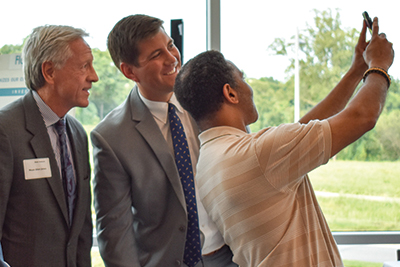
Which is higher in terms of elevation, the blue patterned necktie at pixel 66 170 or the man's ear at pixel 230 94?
the man's ear at pixel 230 94

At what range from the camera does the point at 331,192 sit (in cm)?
301

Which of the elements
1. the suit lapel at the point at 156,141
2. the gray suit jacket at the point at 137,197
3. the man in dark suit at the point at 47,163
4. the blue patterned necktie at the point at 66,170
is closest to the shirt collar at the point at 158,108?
the suit lapel at the point at 156,141

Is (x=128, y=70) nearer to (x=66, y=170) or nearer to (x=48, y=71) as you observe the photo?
(x=48, y=71)

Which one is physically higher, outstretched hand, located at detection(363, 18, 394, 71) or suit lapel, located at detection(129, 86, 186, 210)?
outstretched hand, located at detection(363, 18, 394, 71)

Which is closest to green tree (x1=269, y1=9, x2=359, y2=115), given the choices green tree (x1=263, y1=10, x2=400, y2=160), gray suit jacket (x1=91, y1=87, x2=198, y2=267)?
green tree (x1=263, y1=10, x2=400, y2=160)

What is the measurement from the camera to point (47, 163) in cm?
165

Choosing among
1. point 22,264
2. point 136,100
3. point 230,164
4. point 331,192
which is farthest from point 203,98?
point 331,192

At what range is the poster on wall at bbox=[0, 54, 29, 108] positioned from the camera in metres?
2.58

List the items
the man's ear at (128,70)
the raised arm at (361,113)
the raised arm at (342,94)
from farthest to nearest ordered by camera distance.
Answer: the man's ear at (128,70) < the raised arm at (342,94) < the raised arm at (361,113)

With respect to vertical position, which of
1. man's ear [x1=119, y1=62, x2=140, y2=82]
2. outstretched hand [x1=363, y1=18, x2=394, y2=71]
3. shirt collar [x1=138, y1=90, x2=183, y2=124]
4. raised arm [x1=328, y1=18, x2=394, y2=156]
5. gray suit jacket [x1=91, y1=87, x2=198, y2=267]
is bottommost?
gray suit jacket [x1=91, y1=87, x2=198, y2=267]

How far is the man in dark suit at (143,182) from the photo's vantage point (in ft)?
5.73

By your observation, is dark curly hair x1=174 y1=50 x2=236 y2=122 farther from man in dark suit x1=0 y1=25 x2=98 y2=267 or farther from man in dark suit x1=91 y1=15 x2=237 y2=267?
man in dark suit x1=0 y1=25 x2=98 y2=267

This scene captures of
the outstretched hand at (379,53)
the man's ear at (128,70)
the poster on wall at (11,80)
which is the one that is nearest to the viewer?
the outstretched hand at (379,53)

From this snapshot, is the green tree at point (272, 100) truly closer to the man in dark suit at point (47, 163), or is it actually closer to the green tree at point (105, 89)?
the green tree at point (105, 89)
